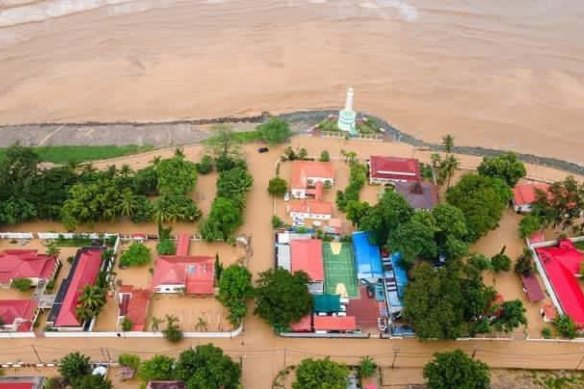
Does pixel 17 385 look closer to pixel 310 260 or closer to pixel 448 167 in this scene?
pixel 310 260

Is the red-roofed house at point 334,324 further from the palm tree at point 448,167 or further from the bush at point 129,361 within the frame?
the palm tree at point 448,167

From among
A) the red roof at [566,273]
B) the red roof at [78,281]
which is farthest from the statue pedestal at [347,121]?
the red roof at [78,281]

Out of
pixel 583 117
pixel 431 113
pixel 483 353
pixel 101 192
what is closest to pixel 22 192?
pixel 101 192

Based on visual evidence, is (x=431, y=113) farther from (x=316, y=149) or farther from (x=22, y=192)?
(x=22, y=192)

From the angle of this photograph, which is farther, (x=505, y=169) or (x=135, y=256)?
(x=505, y=169)

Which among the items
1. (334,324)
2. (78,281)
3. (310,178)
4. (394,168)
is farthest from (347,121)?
(78,281)

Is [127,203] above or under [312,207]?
under

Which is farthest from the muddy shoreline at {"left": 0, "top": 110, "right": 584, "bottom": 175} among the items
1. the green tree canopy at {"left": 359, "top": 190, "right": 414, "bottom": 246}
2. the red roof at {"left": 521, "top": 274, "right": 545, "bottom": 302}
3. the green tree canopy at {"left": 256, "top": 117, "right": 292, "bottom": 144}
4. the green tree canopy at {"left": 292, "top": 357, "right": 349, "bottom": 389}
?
the green tree canopy at {"left": 292, "top": 357, "right": 349, "bottom": 389}

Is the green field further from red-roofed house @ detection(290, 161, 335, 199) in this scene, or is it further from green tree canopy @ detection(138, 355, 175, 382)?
green tree canopy @ detection(138, 355, 175, 382)
